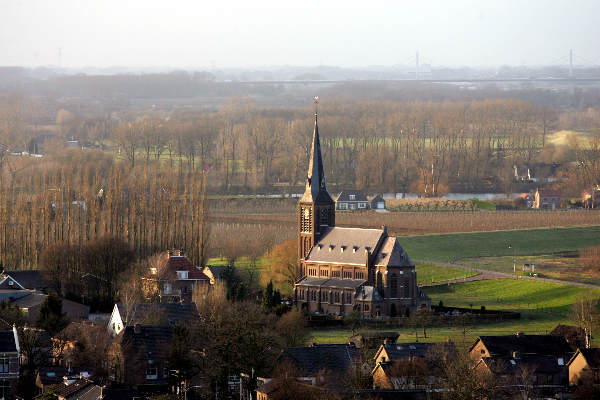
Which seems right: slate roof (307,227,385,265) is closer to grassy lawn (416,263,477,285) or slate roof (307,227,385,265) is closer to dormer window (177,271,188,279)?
grassy lawn (416,263,477,285)

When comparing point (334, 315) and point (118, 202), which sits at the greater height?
point (118, 202)

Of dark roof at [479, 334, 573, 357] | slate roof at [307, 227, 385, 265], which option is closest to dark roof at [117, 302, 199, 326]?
dark roof at [479, 334, 573, 357]

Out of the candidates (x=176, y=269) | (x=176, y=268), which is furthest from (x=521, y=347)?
(x=176, y=268)

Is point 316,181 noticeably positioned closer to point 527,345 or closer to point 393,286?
point 393,286

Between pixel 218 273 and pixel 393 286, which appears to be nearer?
pixel 393 286

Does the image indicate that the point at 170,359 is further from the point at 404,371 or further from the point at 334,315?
the point at 334,315

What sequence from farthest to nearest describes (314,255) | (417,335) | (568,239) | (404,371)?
1. (568,239)
2. (314,255)
3. (417,335)
4. (404,371)

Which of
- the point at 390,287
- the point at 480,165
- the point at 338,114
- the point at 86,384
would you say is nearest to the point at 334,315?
the point at 390,287
